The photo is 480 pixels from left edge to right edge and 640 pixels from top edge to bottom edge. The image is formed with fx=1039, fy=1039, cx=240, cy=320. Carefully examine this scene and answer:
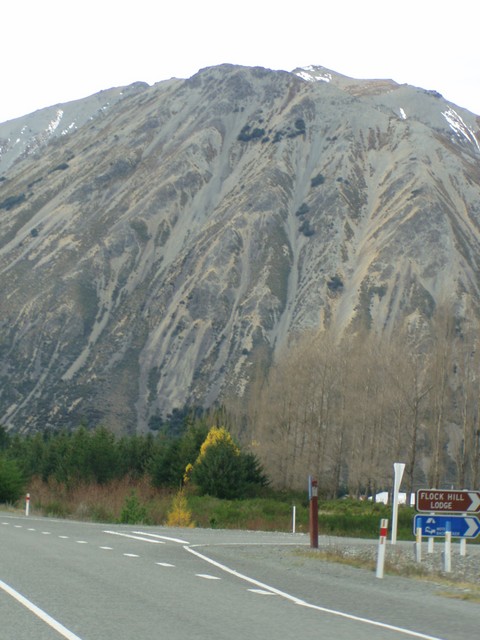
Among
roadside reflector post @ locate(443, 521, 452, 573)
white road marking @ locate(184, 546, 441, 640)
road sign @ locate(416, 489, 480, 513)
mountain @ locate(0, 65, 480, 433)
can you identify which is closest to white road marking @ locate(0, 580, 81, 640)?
white road marking @ locate(184, 546, 441, 640)

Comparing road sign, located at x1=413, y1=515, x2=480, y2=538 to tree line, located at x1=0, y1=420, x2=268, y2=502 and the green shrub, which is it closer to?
the green shrub

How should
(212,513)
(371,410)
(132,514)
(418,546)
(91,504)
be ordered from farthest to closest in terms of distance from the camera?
(371,410) < (212,513) < (91,504) < (132,514) < (418,546)

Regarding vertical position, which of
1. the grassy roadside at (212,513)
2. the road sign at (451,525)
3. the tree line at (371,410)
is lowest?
the grassy roadside at (212,513)

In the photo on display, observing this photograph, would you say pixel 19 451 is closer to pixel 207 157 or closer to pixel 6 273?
pixel 6 273

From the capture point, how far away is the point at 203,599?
40.6ft

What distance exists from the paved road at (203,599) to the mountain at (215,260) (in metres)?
107

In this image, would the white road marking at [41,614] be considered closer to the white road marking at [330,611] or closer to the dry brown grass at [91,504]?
the white road marking at [330,611]

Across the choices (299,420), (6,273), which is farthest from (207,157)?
(299,420)

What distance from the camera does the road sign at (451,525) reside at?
62.3ft

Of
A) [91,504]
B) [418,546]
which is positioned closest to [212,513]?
[91,504]

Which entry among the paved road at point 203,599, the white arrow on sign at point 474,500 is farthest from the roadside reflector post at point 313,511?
the white arrow on sign at point 474,500

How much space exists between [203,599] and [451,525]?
25.8 feet

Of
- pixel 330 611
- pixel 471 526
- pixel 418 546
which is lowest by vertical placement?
pixel 330 611

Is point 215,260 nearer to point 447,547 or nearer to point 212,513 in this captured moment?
point 212,513
